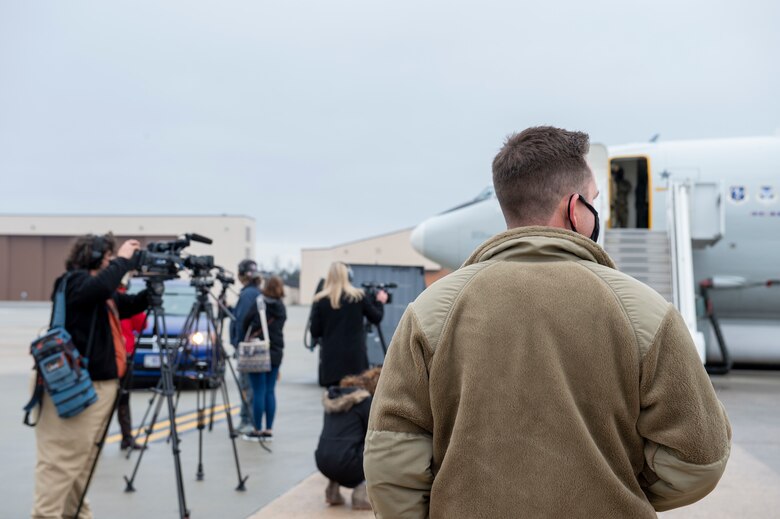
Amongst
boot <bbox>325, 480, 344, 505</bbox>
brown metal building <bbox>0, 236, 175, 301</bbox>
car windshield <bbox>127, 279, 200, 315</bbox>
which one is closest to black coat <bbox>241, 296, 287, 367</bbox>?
boot <bbox>325, 480, 344, 505</bbox>

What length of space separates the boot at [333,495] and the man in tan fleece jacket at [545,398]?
3.84 m

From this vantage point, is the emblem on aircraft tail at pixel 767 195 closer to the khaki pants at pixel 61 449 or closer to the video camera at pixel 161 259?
the video camera at pixel 161 259

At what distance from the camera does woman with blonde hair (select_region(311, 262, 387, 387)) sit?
6.86 meters

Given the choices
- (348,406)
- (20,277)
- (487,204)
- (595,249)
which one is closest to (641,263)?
(487,204)

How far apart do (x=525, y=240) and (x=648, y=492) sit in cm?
69

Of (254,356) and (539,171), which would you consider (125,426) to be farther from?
(539,171)

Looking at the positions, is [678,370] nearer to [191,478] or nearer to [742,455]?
[191,478]

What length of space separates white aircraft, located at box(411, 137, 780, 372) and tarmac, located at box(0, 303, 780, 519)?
2.40 meters

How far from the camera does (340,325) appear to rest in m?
6.95

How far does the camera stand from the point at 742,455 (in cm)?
746

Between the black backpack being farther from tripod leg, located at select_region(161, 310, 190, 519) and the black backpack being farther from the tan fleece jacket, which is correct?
the tan fleece jacket

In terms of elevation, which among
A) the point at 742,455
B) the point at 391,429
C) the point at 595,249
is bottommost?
the point at 742,455

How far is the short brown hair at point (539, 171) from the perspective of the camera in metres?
1.95

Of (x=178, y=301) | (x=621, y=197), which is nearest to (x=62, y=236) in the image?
(x=178, y=301)
